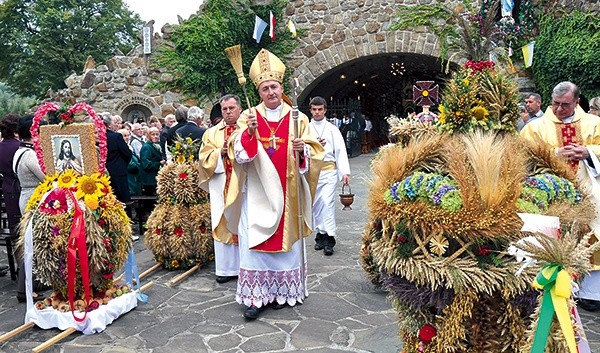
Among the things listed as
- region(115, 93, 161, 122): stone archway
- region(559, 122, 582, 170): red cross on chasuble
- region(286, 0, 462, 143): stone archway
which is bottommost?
region(559, 122, 582, 170): red cross on chasuble

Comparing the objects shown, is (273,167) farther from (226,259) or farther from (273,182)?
(226,259)

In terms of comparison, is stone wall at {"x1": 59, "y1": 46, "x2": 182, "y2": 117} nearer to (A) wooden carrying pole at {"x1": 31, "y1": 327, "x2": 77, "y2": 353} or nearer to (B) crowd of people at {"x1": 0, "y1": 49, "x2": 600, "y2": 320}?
(B) crowd of people at {"x1": 0, "y1": 49, "x2": 600, "y2": 320}

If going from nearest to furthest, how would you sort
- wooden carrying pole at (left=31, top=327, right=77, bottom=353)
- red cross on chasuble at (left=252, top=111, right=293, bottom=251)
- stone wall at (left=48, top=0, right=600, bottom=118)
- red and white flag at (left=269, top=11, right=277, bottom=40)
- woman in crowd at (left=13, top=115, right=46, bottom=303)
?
wooden carrying pole at (left=31, top=327, right=77, bottom=353), red cross on chasuble at (left=252, top=111, right=293, bottom=251), woman in crowd at (left=13, top=115, right=46, bottom=303), red and white flag at (left=269, top=11, right=277, bottom=40), stone wall at (left=48, top=0, right=600, bottom=118)

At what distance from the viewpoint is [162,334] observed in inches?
172

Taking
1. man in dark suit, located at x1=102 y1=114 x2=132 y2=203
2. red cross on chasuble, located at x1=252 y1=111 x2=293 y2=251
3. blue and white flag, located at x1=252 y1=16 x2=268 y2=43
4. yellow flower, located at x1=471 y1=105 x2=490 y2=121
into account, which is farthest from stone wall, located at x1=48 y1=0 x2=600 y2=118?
yellow flower, located at x1=471 y1=105 x2=490 y2=121

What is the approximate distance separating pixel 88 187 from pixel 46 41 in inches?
1052

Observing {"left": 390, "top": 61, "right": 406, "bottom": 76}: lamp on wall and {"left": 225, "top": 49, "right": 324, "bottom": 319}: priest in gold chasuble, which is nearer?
{"left": 225, "top": 49, "right": 324, "bottom": 319}: priest in gold chasuble

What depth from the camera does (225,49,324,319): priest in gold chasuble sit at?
15.4 feet

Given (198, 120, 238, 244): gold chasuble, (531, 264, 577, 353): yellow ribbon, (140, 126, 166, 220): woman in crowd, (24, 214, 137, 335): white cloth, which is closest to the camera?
(531, 264, 577, 353): yellow ribbon

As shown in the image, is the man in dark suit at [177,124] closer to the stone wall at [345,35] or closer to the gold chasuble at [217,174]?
the gold chasuble at [217,174]

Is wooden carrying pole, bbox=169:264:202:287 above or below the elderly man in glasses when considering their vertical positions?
below

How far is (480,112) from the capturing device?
3.13 meters

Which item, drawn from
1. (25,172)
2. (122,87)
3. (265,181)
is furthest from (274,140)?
(122,87)

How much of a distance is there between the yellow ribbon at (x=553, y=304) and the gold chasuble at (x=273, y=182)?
2652mm
